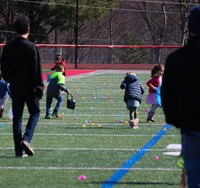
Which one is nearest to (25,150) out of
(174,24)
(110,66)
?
(110,66)

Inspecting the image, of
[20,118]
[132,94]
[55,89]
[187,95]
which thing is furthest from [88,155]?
[55,89]

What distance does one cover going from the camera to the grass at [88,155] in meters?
8.95

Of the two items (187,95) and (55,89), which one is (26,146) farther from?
(55,89)

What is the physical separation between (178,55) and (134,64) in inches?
2290

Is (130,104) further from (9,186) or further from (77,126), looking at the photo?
(9,186)

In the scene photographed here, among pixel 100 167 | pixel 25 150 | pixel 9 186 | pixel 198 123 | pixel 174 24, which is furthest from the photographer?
pixel 174 24

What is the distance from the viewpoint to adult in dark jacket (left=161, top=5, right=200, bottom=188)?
574cm

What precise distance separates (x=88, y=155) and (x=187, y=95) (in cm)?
536

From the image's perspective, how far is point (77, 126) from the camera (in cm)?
1555

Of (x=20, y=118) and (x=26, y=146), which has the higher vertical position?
(x=20, y=118)

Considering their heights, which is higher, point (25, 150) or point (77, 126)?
point (25, 150)

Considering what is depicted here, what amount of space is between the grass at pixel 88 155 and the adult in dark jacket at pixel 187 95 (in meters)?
2.74

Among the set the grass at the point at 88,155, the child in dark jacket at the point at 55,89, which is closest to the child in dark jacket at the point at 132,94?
the grass at the point at 88,155

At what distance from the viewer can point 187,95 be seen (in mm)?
5863
